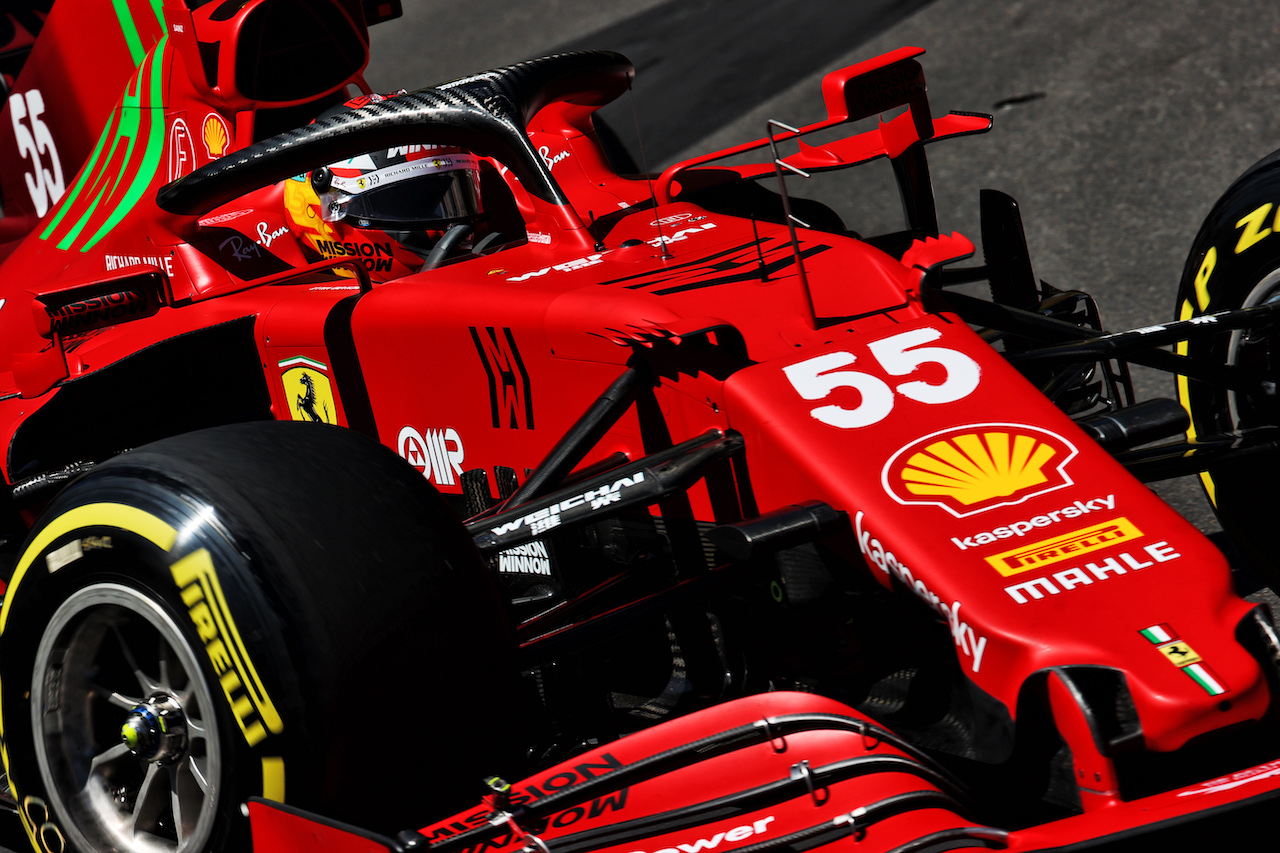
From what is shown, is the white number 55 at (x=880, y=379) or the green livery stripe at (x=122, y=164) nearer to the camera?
the white number 55 at (x=880, y=379)

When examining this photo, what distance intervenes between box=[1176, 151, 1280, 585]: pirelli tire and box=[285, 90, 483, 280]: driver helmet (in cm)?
204

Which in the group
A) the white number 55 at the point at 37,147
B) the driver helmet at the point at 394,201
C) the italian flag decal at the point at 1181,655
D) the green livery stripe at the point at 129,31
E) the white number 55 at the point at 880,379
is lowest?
the italian flag decal at the point at 1181,655

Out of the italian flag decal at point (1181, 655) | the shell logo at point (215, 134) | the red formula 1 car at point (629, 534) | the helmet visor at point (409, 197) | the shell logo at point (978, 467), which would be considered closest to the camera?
the italian flag decal at point (1181, 655)

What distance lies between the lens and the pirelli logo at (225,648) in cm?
221

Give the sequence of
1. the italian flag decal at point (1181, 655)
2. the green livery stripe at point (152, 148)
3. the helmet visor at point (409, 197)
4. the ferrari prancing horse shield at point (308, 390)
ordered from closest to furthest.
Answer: the italian flag decal at point (1181, 655) → the ferrari prancing horse shield at point (308, 390) → the helmet visor at point (409, 197) → the green livery stripe at point (152, 148)

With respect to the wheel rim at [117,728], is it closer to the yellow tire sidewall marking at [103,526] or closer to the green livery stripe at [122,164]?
the yellow tire sidewall marking at [103,526]

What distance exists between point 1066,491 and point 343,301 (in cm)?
195

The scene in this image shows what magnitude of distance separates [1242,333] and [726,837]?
84.8 inches

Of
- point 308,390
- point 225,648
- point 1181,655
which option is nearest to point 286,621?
point 225,648

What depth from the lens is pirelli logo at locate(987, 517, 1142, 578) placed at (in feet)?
7.43

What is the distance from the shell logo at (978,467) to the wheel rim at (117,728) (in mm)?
1329

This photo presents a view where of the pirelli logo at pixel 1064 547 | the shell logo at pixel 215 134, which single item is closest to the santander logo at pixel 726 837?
the pirelli logo at pixel 1064 547

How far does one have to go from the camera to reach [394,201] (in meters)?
4.01

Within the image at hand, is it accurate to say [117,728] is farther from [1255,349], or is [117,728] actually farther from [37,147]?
[37,147]
